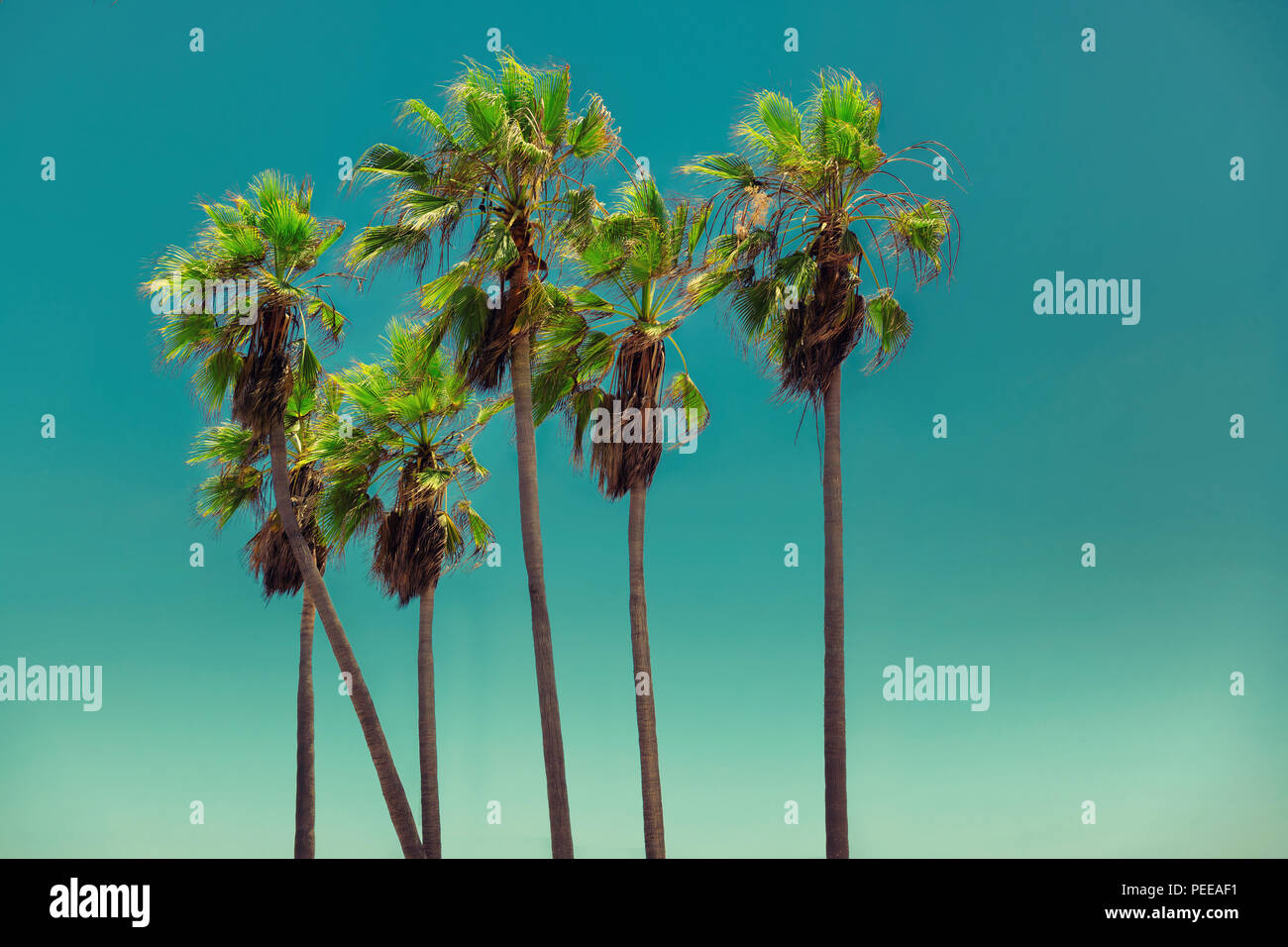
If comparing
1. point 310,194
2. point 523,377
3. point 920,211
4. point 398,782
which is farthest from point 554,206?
point 398,782

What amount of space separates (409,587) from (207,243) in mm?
8115

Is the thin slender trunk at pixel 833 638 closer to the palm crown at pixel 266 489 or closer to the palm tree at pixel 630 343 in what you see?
the palm tree at pixel 630 343

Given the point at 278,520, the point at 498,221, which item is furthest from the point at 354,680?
the point at 498,221

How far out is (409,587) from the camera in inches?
853

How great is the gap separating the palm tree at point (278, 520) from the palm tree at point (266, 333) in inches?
135

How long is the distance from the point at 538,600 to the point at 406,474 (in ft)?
19.1

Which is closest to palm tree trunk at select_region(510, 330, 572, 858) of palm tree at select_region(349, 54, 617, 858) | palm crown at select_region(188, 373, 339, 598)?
palm tree at select_region(349, 54, 617, 858)

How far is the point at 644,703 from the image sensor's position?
57.5ft

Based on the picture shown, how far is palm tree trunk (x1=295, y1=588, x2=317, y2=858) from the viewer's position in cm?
2384

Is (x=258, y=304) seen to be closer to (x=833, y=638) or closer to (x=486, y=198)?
(x=486, y=198)

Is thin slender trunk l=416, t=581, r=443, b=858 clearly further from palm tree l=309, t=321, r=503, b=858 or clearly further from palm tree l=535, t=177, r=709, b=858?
palm tree l=535, t=177, r=709, b=858

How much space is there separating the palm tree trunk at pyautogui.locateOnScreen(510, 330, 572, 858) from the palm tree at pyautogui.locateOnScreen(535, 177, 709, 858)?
99cm
